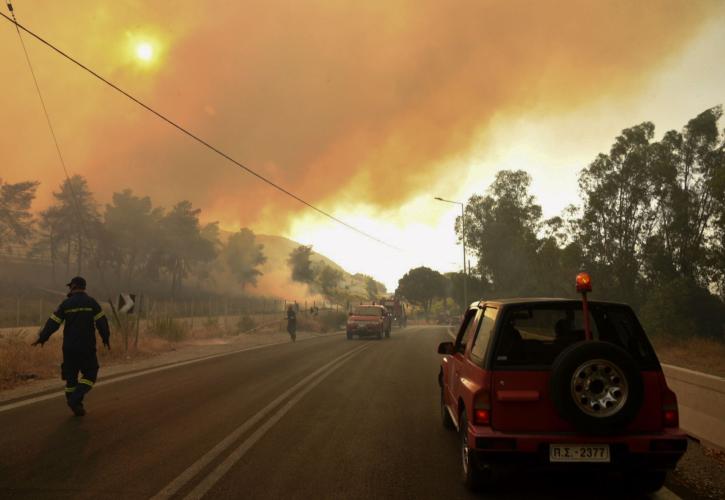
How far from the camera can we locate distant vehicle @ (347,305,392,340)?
30953 mm

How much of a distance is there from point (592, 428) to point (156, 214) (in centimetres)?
9911

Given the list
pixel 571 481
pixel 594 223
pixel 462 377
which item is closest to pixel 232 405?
pixel 462 377

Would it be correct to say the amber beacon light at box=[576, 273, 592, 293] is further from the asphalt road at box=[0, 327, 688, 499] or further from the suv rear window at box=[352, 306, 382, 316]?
the suv rear window at box=[352, 306, 382, 316]

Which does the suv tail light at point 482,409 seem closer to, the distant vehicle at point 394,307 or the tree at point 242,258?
the distant vehicle at point 394,307

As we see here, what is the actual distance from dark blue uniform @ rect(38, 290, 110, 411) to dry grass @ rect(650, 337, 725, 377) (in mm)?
17299

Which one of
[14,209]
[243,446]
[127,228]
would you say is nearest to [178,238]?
[127,228]

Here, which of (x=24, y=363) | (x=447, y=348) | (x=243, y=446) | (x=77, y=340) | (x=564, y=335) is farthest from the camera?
(x=24, y=363)

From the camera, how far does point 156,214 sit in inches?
3777

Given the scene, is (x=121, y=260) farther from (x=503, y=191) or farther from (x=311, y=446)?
(x=311, y=446)

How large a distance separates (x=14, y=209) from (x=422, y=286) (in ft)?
286

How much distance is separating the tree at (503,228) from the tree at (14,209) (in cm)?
5875

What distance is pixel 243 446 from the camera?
20.7 feet

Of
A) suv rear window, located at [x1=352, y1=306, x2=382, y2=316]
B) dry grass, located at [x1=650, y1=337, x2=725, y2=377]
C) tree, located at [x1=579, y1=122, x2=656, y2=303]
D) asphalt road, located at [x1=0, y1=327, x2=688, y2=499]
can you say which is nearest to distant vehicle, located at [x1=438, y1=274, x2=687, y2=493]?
asphalt road, located at [x1=0, y1=327, x2=688, y2=499]

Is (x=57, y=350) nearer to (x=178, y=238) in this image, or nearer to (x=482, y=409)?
(x=482, y=409)
